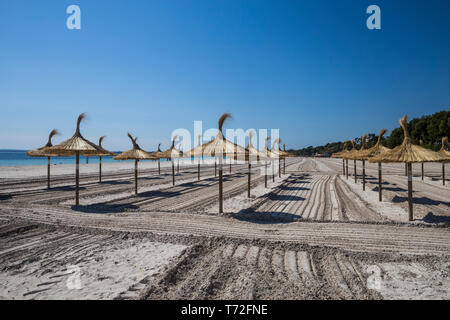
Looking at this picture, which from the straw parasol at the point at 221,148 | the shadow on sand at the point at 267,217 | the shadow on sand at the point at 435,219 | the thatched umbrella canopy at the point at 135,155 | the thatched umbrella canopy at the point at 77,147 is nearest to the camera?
the shadow on sand at the point at 435,219

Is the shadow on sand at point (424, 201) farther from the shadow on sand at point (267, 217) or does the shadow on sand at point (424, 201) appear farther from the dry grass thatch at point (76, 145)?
the dry grass thatch at point (76, 145)

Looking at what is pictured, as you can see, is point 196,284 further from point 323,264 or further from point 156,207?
point 156,207

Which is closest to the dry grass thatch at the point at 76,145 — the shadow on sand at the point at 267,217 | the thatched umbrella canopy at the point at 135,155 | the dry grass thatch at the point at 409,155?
the thatched umbrella canopy at the point at 135,155

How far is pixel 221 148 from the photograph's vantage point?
25.2 feet

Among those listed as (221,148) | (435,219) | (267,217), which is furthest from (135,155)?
(435,219)

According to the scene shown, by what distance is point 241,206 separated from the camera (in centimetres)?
828

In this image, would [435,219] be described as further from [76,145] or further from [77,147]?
[76,145]

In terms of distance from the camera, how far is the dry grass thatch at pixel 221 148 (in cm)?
773

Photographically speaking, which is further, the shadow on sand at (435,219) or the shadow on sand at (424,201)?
the shadow on sand at (424,201)

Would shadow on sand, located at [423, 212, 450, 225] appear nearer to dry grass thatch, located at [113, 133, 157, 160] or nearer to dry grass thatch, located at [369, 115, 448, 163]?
dry grass thatch, located at [369, 115, 448, 163]

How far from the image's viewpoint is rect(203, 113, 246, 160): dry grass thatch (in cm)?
773

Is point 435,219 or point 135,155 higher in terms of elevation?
point 135,155
